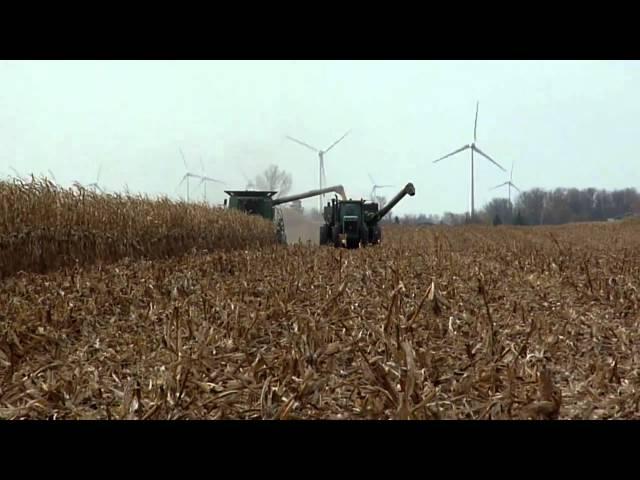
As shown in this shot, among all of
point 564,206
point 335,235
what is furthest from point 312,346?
point 564,206

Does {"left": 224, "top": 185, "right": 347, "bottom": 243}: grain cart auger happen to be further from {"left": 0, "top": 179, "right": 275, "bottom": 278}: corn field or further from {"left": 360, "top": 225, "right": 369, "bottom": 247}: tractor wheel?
{"left": 0, "top": 179, "right": 275, "bottom": 278}: corn field

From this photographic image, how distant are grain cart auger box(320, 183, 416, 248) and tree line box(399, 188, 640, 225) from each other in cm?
7189

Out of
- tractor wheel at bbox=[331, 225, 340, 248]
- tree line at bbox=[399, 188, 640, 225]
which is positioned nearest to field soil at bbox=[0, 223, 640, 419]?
tractor wheel at bbox=[331, 225, 340, 248]

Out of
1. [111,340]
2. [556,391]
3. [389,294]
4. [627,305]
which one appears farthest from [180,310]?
[627,305]

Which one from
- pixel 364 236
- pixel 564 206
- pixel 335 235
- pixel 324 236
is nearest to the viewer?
pixel 364 236

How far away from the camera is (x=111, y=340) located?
12.5ft

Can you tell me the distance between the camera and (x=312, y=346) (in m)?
3.22

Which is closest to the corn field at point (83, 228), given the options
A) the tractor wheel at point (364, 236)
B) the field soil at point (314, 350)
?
the field soil at point (314, 350)

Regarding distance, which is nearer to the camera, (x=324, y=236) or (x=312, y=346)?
(x=312, y=346)

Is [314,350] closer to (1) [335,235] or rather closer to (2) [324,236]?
(1) [335,235]

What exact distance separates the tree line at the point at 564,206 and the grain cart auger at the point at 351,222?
71.9m

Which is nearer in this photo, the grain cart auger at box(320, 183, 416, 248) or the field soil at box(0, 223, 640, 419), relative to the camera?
the field soil at box(0, 223, 640, 419)

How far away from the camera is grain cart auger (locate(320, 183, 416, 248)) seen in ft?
52.1

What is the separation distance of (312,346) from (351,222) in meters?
12.8
